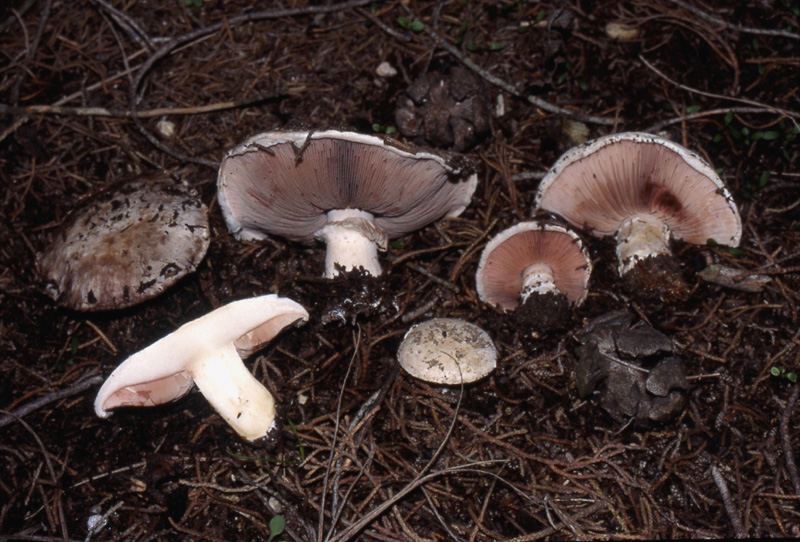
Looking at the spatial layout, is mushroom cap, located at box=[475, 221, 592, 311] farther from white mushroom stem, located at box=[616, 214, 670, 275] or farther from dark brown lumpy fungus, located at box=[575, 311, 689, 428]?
dark brown lumpy fungus, located at box=[575, 311, 689, 428]

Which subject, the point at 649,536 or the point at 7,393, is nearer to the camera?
the point at 649,536

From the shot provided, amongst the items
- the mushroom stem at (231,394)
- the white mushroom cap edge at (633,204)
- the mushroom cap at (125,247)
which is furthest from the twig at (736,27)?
the mushroom stem at (231,394)

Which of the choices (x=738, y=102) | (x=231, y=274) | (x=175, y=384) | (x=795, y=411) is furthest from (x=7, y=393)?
(x=738, y=102)

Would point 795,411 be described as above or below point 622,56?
below

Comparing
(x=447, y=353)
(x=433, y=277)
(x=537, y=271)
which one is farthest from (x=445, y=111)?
(x=447, y=353)

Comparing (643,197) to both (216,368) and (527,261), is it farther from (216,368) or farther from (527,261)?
(216,368)

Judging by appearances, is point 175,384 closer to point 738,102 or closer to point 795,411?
point 795,411
